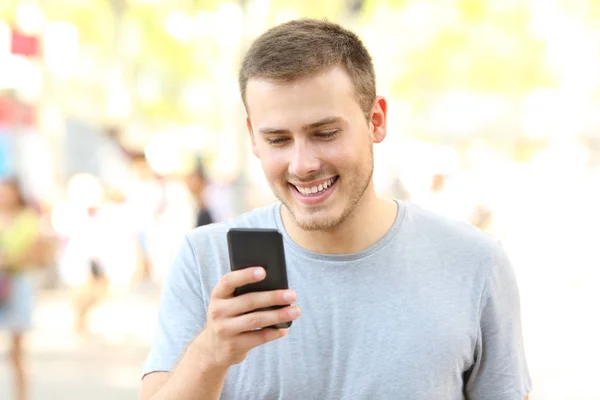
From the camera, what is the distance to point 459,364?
2.45 metres

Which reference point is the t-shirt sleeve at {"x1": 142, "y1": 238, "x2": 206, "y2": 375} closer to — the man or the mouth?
the man

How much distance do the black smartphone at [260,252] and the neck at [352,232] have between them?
361mm

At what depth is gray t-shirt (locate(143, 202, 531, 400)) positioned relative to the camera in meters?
2.41

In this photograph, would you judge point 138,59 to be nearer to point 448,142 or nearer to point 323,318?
point 448,142

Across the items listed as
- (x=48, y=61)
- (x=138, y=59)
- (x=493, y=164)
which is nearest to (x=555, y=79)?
(x=493, y=164)

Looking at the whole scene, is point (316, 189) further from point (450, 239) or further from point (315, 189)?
point (450, 239)

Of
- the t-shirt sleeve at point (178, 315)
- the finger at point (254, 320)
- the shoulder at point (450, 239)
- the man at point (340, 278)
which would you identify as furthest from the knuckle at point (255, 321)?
the shoulder at point (450, 239)

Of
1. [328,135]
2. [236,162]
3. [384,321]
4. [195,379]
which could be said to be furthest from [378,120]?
[236,162]

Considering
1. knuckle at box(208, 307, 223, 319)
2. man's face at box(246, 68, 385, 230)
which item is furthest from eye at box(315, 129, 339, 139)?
knuckle at box(208, 307, 223, 319)

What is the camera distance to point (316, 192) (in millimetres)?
2459

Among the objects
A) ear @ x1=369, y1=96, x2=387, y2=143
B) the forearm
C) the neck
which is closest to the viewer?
the forearm

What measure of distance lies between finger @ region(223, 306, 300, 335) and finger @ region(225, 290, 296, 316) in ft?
0.04

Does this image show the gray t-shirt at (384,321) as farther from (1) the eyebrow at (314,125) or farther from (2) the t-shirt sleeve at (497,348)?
(1) the eyebrow at (314,125)

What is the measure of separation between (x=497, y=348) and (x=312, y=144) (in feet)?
2.34
